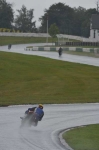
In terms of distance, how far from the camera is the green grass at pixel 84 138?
53.8 ft

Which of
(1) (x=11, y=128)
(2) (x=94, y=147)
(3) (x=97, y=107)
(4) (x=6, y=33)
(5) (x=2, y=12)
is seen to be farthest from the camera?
(5) (x=2, y=12)

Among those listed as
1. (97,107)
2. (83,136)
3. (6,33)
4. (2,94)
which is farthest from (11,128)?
(6,33)

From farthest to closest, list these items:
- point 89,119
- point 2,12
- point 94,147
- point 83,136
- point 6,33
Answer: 1. point 2,12
2. point 6,33
3. point 89,119
4. point 83,136
5. point 94,147

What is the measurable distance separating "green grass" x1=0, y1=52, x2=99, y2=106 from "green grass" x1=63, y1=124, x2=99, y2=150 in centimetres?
1033

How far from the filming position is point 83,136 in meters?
18.6

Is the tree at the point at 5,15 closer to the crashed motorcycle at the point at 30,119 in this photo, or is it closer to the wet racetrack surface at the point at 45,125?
the wet racetrack surface at the point at 45,125

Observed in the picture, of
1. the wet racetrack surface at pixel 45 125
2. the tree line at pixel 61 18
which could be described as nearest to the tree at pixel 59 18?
the tree line at pixel 61 18

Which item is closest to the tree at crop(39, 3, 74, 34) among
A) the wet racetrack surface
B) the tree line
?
the tree line

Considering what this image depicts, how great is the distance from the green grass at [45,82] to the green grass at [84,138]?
10.3 m

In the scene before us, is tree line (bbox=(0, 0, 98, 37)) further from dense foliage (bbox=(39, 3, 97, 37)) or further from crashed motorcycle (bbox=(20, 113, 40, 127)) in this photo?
crashed motorcycle (bbox=(20, 113, 40, 127))

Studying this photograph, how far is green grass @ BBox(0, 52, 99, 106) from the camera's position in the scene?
3284 cm

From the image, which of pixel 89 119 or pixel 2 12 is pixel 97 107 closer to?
pixel 89 119

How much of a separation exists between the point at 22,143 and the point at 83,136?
9.26 feet

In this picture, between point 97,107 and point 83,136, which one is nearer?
point 83,136
